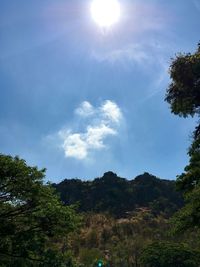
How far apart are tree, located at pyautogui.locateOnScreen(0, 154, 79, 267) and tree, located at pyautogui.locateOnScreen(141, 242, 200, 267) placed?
49.1m

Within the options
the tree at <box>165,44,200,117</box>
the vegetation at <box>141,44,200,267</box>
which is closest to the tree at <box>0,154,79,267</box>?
the vegetation at <box>141,44,200,267</box>

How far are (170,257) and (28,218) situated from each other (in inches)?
2028

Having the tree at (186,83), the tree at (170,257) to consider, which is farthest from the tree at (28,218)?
the tree at (170,257)

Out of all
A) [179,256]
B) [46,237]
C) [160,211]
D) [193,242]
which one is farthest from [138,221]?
[46,237]

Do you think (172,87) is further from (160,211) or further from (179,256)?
(160,211)

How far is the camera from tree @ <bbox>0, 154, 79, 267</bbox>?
1132 inches

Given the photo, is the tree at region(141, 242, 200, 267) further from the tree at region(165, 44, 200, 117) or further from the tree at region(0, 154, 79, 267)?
the tree at region(165, 44, 200, 117)

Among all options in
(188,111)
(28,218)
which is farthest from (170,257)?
(188,111)

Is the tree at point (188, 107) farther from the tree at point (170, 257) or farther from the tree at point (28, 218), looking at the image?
the tree at point (170, 257)

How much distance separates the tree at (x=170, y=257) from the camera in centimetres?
7500

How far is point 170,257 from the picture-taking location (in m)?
75.5

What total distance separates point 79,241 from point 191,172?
109m

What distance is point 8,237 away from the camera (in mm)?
29406

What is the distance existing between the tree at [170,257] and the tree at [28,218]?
4907 centimetres
